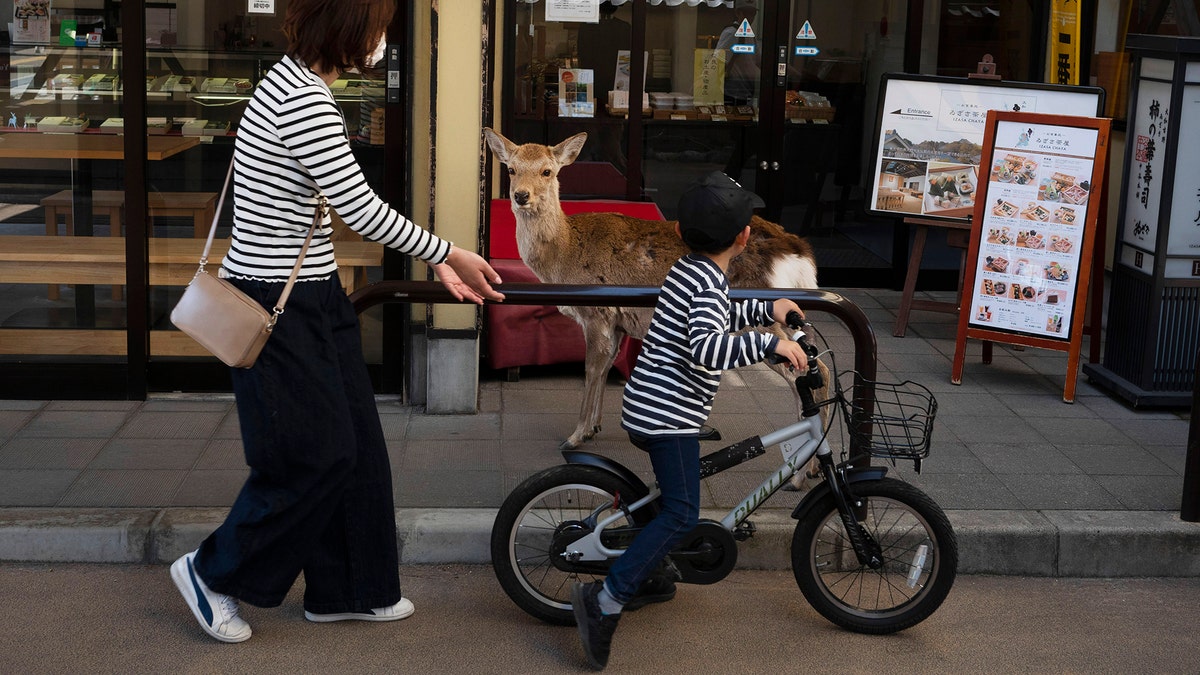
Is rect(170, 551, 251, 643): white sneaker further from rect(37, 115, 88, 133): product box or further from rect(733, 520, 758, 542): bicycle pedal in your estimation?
rect(37, 115, 88, 133): product box

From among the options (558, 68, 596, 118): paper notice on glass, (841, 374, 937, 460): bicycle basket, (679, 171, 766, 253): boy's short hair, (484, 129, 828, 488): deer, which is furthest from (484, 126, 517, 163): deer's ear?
(558, 68, 596, 118): paper notice on glass

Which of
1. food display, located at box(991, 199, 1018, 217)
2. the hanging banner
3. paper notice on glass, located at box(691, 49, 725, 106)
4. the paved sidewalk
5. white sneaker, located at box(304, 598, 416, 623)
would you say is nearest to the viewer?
white sneaker, located at box(304, 598, 416, 623)

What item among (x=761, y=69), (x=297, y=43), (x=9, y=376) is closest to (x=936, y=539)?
(x=297, y=43)

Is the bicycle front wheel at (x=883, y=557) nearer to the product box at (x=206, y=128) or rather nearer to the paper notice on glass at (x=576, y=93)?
the product box at (x=206, y=128)

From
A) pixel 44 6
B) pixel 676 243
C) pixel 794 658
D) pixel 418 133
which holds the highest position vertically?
pixel 44 6

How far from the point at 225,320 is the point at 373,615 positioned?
1275 millimetres

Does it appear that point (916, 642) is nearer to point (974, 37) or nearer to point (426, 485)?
point (426, 485)

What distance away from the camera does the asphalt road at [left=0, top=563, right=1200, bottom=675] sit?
4418 millimetres

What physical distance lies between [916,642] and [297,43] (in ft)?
9.59

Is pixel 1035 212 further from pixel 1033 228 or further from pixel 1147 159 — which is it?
pixel 1147 159

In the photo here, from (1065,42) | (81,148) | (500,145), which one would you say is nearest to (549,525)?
(500,145)

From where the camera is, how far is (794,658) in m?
4.53

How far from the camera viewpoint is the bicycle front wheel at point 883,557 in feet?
14.8

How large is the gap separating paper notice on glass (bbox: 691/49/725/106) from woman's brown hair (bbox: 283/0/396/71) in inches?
213
